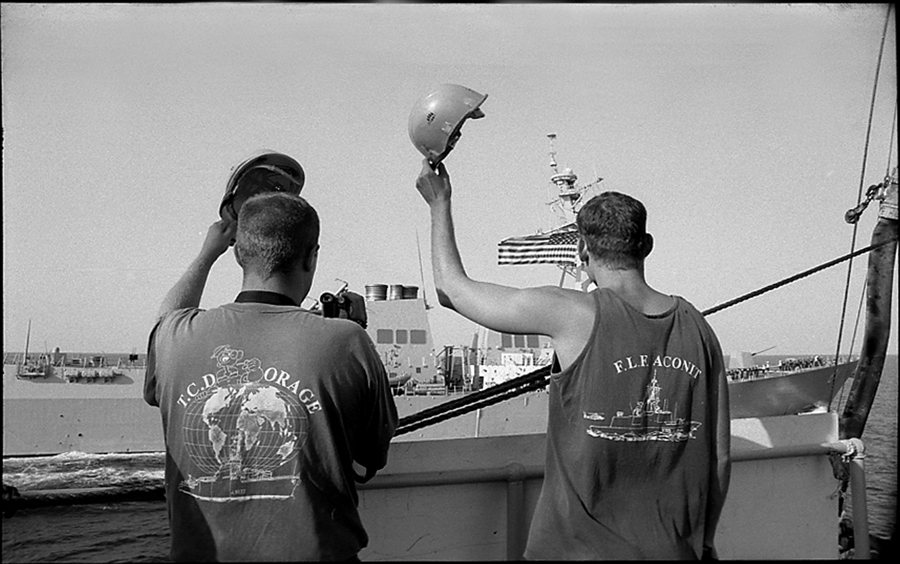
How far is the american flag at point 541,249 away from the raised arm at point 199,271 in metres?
20.5

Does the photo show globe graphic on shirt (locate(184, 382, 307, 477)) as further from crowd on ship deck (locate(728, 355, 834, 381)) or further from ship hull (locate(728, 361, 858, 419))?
crowd on ship deck (locate(728, 355, 834, 381))

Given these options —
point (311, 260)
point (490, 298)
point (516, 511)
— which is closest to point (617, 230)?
point (490, 298)

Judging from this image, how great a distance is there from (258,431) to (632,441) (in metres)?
0.92

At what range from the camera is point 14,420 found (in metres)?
28.7

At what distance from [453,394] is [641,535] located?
2466cm

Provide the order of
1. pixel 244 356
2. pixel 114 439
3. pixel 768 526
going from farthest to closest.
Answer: pixel 114 439 → pixel 768 526 → pixel 244 356

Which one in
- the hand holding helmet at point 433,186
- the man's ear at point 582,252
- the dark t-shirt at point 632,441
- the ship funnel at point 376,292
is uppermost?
the ship funnel at point 376,292

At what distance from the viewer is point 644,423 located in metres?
1.69

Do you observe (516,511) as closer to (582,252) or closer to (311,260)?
(582,252)

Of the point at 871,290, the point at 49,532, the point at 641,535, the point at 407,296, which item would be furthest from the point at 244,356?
the point at 407,296

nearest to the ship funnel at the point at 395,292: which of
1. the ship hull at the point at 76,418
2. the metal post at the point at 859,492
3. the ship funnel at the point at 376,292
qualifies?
the ship funnel at the point at 376,292

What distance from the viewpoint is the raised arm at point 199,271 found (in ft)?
6.16

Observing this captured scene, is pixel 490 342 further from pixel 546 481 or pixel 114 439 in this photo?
pixel 546 481

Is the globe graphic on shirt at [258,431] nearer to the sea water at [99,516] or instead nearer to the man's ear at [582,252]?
the man's ear at [582,252]
